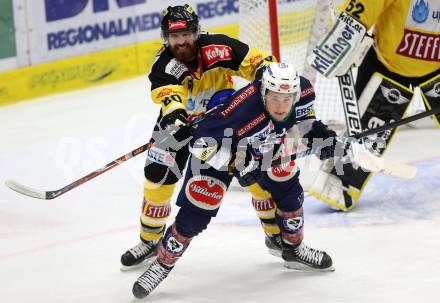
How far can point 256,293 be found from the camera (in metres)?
4.09

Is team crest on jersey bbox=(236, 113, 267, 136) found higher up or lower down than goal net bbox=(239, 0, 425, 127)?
higher up

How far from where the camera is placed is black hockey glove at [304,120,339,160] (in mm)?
4086

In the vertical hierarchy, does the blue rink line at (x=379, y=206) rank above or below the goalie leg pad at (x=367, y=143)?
below

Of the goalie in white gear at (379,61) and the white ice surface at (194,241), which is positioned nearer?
the white ice surface at (194,241)

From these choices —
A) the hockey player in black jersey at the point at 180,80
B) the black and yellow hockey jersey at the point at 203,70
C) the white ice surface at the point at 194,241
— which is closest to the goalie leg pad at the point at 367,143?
the white ice surface at the point at 194,241

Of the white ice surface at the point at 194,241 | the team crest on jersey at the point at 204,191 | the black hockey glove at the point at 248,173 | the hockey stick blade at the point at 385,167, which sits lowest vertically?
the white ice surface at the point at 194,241

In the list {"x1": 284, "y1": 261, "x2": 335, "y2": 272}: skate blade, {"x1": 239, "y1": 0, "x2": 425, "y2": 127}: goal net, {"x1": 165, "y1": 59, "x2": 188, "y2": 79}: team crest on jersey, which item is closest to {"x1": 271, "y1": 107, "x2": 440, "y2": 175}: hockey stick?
{"x1": 284, "y1": 261, "x2": 335, "y2": 272}: skate blade

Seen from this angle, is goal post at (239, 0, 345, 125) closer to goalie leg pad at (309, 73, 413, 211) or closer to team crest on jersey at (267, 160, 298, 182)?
goalie leg pad at (309, 73, 413, 211)

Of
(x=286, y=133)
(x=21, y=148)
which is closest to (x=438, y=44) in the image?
(x=286, y=133)

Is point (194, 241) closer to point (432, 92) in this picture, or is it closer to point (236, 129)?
point (236, 129)

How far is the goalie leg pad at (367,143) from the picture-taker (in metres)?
5.07

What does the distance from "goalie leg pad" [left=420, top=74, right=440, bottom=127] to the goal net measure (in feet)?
2.61

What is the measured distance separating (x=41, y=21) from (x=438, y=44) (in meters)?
3.53

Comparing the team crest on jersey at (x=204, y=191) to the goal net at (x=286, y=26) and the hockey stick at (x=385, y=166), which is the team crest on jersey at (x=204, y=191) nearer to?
the hockey stick at (x=385, y=166)
